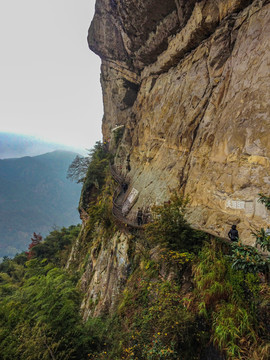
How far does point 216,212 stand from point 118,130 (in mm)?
18157

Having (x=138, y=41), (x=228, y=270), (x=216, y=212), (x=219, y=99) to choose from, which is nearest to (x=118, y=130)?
(x=138, y=41)

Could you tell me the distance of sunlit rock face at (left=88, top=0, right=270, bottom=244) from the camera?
652 cm

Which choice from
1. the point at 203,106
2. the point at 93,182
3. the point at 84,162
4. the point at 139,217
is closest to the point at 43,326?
the point at 139,217

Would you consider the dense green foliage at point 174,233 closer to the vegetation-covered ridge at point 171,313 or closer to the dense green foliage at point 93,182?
the vegetation-covered ridge at point 171,313

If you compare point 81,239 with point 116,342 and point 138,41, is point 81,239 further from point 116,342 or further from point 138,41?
Result: point 138,41

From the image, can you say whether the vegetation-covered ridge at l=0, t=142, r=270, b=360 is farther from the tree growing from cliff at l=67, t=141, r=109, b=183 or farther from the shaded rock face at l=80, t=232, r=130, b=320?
the tree growing from cliff at l=67, t=141, r=109, b=183

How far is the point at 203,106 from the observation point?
941cm

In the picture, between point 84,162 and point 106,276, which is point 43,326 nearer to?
point 106,276

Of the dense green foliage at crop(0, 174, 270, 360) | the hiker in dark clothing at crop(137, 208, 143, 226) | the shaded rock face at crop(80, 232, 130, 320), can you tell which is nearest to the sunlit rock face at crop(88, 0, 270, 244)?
the hiker in dark clothing at crop(137, 208, 143, 226)

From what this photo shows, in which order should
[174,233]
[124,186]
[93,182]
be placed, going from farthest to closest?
[93,182]
[124,186]
[174,233]

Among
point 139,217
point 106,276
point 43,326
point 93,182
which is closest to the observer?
point 43,326

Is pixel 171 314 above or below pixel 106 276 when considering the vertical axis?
above

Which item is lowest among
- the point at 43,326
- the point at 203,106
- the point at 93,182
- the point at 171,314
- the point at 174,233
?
the point at 93,182

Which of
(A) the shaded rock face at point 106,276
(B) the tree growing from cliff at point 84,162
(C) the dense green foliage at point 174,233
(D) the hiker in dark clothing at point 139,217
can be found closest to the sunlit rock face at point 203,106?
(D) the hiker in dark clothing at point 139,217
